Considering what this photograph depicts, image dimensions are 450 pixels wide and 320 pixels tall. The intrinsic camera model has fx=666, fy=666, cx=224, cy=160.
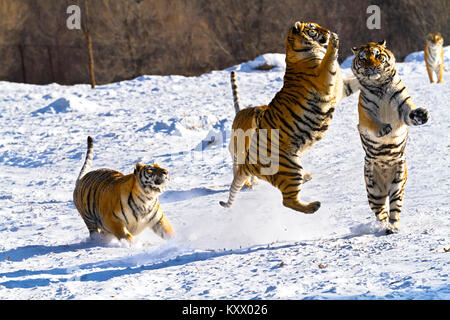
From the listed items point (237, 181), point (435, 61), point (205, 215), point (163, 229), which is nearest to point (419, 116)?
point (237, 181)

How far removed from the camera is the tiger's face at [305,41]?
4.39 meters

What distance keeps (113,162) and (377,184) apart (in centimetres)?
447

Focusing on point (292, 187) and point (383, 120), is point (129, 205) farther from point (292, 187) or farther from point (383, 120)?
point (383, 120)

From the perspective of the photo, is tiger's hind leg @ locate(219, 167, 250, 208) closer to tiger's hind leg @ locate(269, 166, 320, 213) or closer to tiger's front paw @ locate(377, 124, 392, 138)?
tiger's hind leg @ locate(269, 166, 320, 213)

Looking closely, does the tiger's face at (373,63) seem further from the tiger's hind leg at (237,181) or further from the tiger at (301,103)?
the tiger's hind leg at (237,181)

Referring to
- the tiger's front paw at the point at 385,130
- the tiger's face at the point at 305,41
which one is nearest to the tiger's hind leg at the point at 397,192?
the tiger's front paw at the point at 385,130

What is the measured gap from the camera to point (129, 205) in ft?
16.7

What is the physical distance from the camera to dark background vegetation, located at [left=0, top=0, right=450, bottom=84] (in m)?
16.7

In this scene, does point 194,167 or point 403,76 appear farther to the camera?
point 403,76

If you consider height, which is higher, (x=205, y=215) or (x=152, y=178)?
(x=152, y=178)

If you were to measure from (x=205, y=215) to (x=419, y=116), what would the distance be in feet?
8.40

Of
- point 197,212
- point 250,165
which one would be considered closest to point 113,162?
point 197,212
